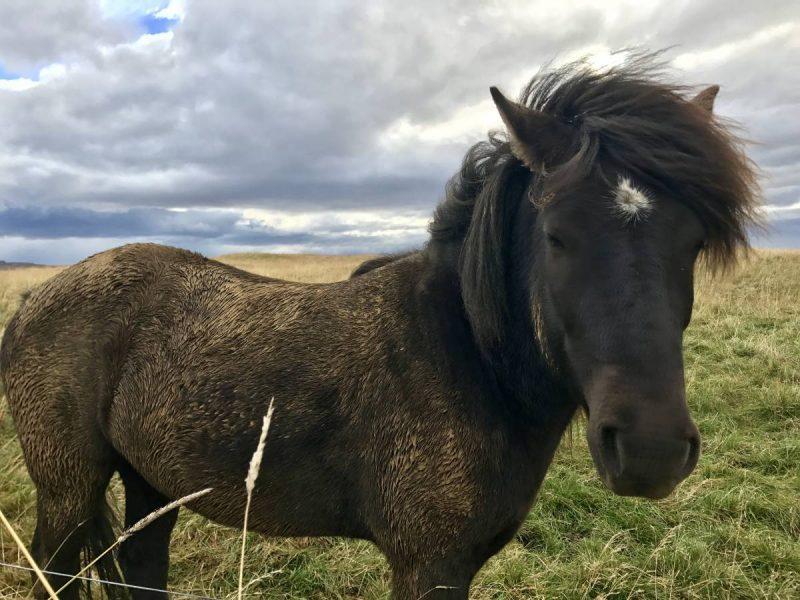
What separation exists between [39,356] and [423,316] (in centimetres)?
191

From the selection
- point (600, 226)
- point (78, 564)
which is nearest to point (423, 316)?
point (600, 226)

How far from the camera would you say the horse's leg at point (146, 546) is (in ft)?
10.3

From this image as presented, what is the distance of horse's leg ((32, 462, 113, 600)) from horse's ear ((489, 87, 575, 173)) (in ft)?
8.28

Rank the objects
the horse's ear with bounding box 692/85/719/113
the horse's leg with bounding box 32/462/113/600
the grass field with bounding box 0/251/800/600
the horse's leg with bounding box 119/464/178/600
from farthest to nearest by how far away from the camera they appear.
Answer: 1. the grass field with bounding box 0/251/800/600
2. the horse's leg with bounding box 119/464/178/600
3. the horse's leg with bounding box 32/462/113/600
4. the horse's ear with bounding box 692/85/719/113

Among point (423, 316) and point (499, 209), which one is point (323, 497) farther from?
point (499, 209)

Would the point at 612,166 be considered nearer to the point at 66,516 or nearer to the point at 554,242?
the point at 554,242

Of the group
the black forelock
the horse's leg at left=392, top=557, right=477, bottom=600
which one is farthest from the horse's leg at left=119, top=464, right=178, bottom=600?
the black forelock

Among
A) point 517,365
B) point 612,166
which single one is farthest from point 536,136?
point 517,365

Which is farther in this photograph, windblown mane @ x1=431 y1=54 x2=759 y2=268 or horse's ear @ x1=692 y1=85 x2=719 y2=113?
horse's ear @ x1=692 y1=85 x2=719 y2=113

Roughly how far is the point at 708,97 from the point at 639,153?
866 millimetres

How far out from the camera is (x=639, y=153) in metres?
1.93

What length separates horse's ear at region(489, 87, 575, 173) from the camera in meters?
2.04

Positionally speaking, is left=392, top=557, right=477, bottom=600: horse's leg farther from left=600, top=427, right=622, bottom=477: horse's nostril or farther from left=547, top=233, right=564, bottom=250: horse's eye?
left=547, top=233, right=564, bottom=250: horse's eye

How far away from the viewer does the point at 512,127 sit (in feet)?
6.66
